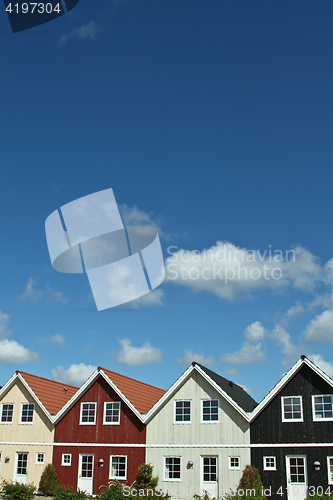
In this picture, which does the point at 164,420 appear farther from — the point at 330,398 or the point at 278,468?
the point at 330,398

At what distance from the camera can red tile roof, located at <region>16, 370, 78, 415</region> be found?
1366 inches

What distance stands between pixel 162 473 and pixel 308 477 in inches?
347

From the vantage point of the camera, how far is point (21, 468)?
3312 centimetres

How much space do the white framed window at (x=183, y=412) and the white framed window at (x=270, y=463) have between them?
532 centimetres

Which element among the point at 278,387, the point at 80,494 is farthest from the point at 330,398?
the point at 80,494

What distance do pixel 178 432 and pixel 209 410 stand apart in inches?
97.6

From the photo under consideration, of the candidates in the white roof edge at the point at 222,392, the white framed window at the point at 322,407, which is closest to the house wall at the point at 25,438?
the white roof edge at the point at 222,392

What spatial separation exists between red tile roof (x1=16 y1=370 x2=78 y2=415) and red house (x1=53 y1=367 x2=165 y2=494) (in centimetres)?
173

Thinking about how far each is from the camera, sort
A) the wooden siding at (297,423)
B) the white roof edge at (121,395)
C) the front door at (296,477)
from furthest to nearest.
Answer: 1. the white roof edge at (121,395)
2. the wooden siding at (297,423)
3. the front door at (296,477)

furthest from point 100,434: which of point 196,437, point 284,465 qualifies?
point 284,465

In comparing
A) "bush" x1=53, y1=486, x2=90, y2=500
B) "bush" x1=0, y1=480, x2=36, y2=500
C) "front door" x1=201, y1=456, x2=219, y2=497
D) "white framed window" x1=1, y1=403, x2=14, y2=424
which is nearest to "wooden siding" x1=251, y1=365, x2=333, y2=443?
"front door" x1=201, y1=456, x2=219, y2=497

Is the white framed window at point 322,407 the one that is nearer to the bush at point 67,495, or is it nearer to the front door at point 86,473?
the bush at point 67,495

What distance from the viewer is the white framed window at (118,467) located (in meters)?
30.6

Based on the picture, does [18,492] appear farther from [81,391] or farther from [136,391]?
[136,391]
